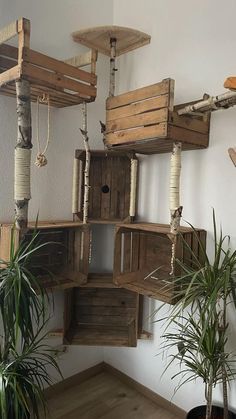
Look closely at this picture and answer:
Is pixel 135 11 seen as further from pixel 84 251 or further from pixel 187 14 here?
pixel 84 251

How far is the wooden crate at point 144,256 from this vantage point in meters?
1.65

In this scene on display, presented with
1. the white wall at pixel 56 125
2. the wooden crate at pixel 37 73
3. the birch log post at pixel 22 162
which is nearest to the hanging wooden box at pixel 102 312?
the white wall at pixel 56 125

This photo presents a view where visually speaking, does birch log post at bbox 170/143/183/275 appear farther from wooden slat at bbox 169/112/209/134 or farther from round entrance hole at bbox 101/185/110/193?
round entrance hole at bbox 101/185/110/193

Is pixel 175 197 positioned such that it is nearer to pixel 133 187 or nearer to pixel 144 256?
pixel 133 187

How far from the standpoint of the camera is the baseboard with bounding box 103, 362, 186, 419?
180 centimetres

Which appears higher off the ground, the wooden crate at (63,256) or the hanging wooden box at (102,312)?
the wooden crate at (63,256)

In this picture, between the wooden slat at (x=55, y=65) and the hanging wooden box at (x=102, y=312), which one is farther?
the hanging wooden box at (x=102, y=312)

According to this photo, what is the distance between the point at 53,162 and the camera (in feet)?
6.17

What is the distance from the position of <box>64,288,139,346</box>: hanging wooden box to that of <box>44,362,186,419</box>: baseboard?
0.38 meters

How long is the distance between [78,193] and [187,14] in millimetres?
1251

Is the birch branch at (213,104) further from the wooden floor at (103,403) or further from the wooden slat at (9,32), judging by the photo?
the wooden floor at (103,403)

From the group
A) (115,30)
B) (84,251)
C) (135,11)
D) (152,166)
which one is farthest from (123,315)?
(135,11)

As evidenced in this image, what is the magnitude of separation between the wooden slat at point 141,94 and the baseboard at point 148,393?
1.83 meters

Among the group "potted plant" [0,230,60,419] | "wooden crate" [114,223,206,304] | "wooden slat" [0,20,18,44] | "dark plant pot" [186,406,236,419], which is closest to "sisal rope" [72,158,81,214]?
"wooden crate" [114,223,206,304]
